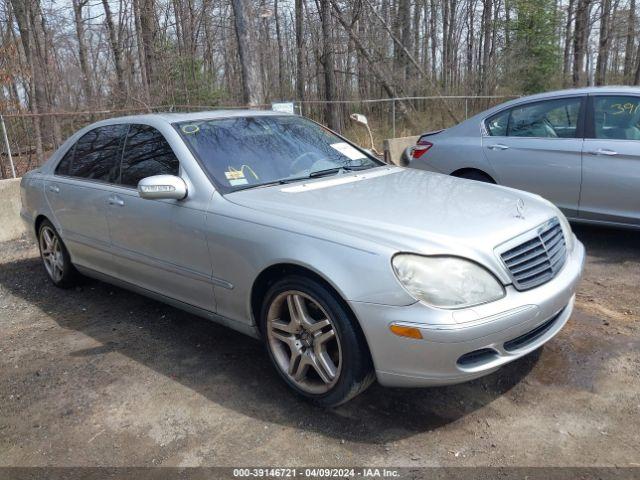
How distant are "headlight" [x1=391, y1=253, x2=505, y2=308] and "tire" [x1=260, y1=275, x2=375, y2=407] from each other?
1.22 feet

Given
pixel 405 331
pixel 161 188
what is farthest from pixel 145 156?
pixel 405 331

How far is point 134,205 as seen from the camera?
13.4 feet

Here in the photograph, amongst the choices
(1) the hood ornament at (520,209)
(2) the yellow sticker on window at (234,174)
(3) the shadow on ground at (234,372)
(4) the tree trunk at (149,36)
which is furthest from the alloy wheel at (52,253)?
(4) the tree trunk at (149,36)

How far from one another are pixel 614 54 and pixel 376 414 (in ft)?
124

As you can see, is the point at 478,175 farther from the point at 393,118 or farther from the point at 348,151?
the point at 393,118

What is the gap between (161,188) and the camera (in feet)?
11.6

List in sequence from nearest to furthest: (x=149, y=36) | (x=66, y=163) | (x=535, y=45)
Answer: (x=66, y=163) < (x=149, y=36) < (x=535, y=45)

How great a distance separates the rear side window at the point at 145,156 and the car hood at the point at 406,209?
68 cm

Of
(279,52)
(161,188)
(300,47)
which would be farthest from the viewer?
(279,52)

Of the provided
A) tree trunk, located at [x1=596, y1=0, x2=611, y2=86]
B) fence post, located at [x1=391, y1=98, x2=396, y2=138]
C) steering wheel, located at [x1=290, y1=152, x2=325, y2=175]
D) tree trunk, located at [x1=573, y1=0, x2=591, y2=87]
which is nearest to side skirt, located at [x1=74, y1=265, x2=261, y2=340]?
steering wheel, located at [x1=290, y1=152, x2=325, y2=175]

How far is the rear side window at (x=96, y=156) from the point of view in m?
4.49

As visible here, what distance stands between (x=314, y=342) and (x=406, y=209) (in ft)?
2.89

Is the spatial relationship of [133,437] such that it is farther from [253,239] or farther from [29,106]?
[29,106]

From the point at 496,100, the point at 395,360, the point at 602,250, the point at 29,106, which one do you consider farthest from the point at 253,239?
the point at 496,100
